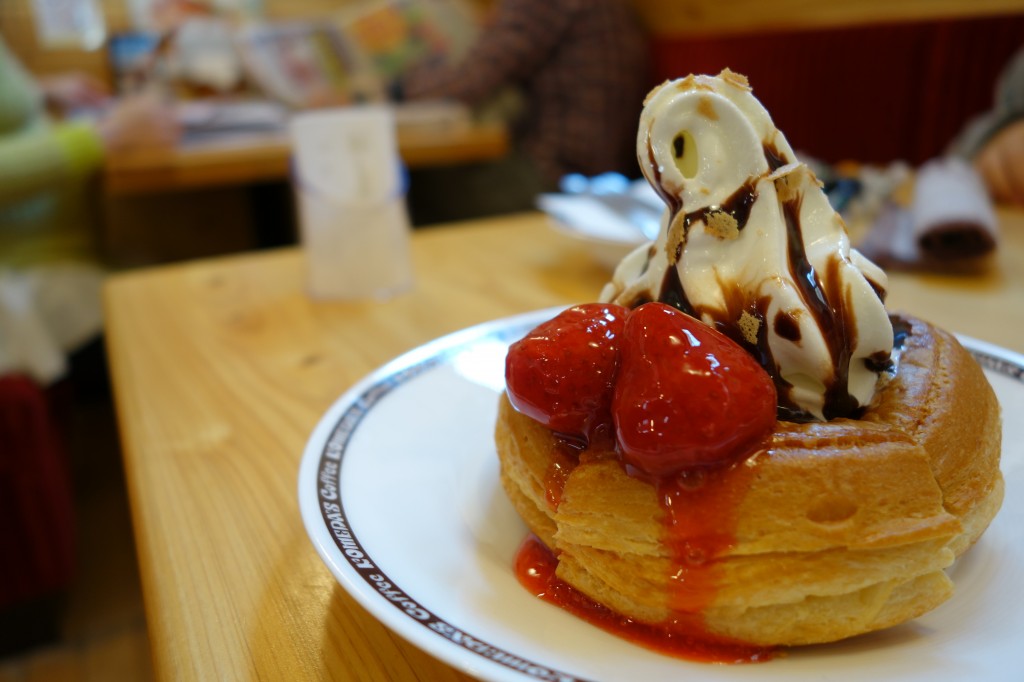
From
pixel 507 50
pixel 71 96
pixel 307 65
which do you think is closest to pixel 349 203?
pixel 507 50

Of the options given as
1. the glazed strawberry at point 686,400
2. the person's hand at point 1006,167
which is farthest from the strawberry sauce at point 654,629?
the person's hand at point 1006,167

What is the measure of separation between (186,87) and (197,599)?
4.38 meters

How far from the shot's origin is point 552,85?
11.3 ft

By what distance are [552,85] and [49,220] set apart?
2040mm

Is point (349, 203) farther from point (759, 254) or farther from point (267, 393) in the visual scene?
point (759, 254)

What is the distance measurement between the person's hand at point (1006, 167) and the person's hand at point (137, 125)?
237 cm

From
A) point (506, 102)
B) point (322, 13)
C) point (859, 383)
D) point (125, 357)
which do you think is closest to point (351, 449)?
point (859, 383)

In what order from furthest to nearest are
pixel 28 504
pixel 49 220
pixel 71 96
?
pixel 71 96, pixel 49 220, pixel 28 504

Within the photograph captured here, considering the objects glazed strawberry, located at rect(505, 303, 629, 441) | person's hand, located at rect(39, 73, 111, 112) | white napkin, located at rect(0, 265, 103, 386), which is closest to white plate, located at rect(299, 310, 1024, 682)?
glazed strawberry, located at rect(505, 303, 629, 441)

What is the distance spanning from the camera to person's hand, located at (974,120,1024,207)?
185 centimetres

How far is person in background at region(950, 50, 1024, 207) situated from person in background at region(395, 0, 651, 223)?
5.19 ft

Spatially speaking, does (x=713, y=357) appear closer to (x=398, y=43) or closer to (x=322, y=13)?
(x=398, y=43)

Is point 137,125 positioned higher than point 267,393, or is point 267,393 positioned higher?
point 137,125

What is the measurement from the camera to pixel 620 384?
1.85 feet
